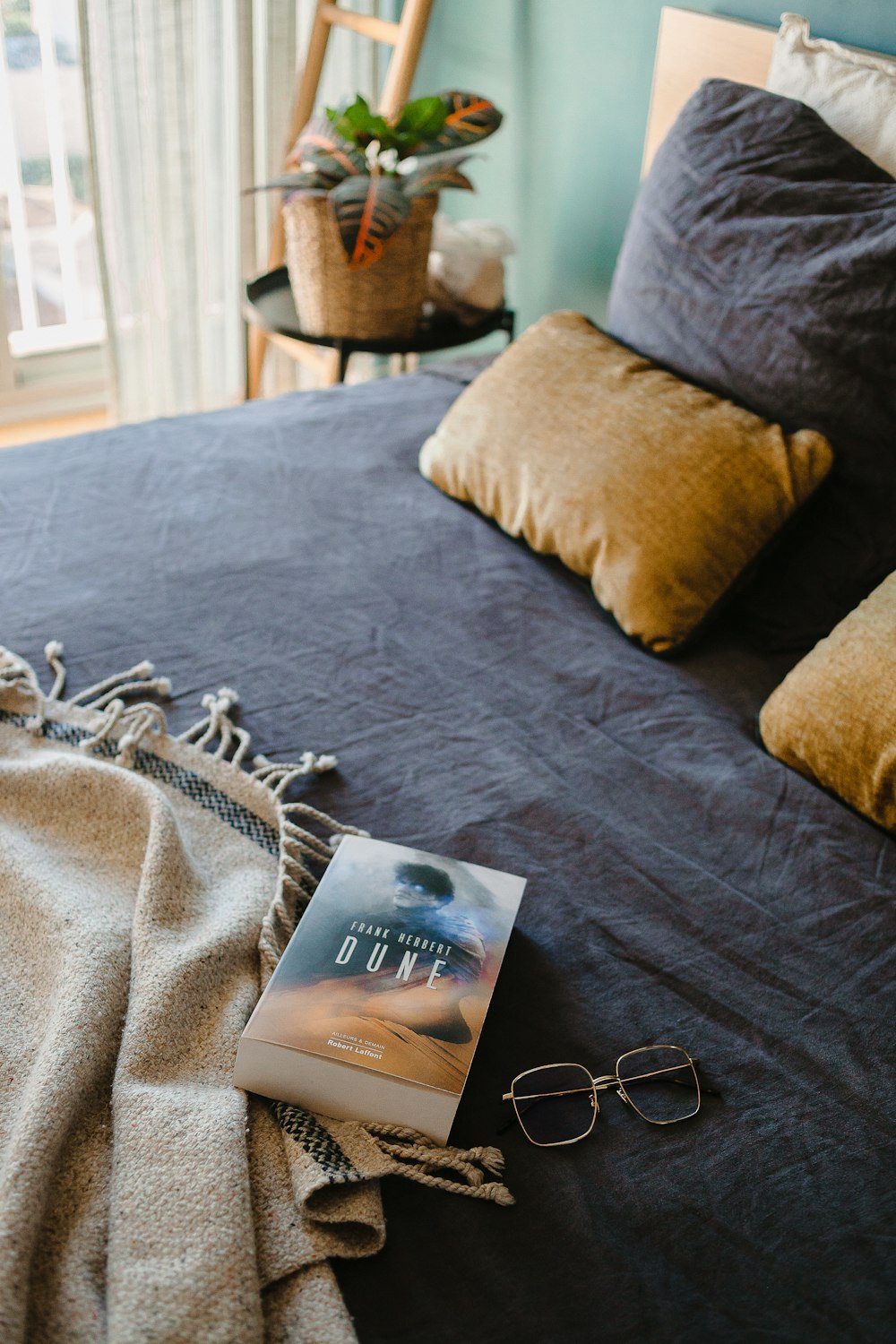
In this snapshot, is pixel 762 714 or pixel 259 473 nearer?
pixel 762 714

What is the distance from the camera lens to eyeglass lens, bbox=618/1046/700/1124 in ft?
2.60

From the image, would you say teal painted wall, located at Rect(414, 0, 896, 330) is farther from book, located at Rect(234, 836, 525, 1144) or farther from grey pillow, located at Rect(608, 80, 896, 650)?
book, located at Rect(234, 836, 525, 1144)

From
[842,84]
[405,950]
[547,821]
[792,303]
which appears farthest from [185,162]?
[405,950]

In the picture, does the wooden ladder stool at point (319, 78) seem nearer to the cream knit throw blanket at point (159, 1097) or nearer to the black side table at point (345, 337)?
the black side table at point (345, 337)

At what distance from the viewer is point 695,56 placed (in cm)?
171

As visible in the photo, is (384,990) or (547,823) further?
(547,823)

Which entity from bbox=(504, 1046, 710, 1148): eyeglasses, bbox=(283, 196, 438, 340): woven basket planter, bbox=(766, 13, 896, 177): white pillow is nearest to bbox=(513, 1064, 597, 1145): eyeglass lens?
bbox=(504, 1046, 710, 1148): eyeglasses

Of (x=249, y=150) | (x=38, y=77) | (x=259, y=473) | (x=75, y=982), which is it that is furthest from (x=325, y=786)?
(x=38, y=77)

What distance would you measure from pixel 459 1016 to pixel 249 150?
214 cm

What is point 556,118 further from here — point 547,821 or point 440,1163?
point 440,1163

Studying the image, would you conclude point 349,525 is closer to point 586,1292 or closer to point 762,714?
point 762,714

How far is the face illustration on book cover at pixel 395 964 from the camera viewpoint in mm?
771

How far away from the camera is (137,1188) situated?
0.67 metres

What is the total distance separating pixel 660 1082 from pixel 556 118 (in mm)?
1888
